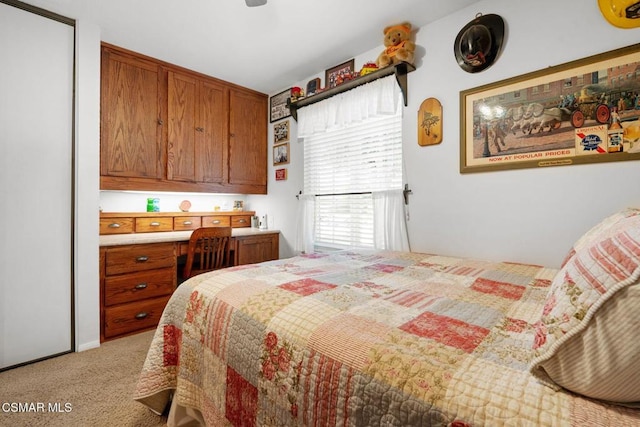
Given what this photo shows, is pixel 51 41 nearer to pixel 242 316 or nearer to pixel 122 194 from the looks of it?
Answer: pixel 122 194

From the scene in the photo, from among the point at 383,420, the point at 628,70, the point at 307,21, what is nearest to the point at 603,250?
the point at 383,420

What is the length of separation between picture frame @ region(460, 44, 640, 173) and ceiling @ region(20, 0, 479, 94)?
68cm

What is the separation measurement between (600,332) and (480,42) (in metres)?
2.09

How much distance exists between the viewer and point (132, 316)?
7.92 feet

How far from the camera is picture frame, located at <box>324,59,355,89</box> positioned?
9.00 feet

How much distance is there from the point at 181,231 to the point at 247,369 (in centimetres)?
256

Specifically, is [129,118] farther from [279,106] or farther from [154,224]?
[279,106]

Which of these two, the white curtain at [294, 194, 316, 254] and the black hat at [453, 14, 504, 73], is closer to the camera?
the black hat at [453, 14, 504, 73]

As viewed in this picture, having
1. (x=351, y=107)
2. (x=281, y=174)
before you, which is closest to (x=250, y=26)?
(x=351, y=107)

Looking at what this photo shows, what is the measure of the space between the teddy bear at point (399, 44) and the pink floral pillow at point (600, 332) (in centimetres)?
204

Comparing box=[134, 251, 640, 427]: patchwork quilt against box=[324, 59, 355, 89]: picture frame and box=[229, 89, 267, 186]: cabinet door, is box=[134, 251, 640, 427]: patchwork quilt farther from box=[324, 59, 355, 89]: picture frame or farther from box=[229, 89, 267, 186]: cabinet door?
box=[229, 89, 267, 186]: cabinet door

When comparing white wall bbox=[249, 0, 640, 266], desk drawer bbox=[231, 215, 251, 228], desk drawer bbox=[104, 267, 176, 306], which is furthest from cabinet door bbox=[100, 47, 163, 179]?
white wall bbox=[249, 0, 640, 266]

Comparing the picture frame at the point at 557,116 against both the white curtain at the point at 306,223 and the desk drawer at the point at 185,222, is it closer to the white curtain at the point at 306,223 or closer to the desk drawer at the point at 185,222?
the white curtain at the point at 306,223

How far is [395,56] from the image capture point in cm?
223
